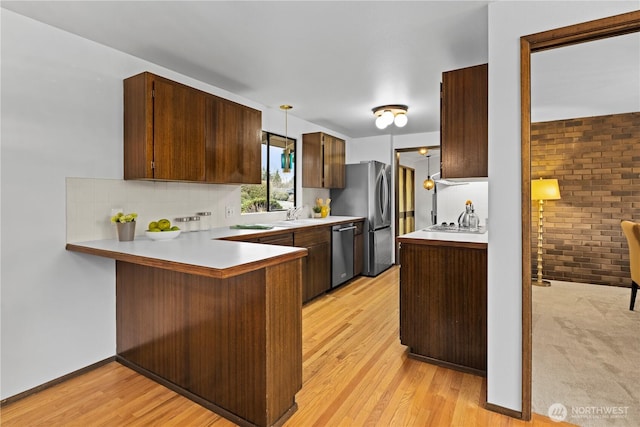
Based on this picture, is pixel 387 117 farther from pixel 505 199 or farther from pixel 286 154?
pixel 505 199

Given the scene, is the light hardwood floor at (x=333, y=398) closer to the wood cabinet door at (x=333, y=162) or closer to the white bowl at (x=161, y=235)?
the white bowl at (x=161, y=235)

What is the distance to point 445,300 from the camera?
7.65ft

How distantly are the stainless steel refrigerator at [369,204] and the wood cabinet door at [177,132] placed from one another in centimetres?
281

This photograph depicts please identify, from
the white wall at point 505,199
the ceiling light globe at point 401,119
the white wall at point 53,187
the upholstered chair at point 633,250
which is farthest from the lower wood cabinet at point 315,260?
the upholstered chair at point 633,250

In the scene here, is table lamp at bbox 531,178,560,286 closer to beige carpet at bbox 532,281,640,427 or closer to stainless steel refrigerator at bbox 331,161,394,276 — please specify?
beige carpet at bbox 532,281,640,427

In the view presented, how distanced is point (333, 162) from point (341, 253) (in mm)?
1393

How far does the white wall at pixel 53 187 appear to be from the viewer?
198 centimetres

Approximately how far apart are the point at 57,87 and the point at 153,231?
44.4 inches

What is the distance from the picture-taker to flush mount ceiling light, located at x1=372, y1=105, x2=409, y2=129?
383 cm

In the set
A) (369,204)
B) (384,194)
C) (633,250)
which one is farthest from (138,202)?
(384,194)

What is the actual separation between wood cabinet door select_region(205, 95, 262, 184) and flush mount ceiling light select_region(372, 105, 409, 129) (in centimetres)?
145

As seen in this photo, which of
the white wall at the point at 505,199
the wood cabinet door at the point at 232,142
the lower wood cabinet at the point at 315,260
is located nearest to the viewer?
the white wall at the point at 505,199

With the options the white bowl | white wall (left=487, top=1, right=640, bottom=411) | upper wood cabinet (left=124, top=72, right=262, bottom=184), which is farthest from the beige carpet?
upper wood cabinet (left=124, top=72, right=262, bottom=184)

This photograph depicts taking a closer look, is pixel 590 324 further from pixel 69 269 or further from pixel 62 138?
pixel 62 138
